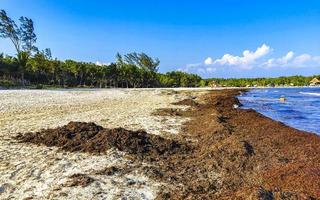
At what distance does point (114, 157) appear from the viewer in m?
10.1

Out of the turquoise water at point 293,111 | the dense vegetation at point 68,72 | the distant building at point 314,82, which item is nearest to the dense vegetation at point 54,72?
the dense vegetation at point 68,72

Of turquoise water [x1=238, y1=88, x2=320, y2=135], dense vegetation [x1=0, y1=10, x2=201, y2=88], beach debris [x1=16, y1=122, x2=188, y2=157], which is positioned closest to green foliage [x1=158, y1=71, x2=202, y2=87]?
dense vegetation [x1=0, y1=10, x2=201, y2=88]

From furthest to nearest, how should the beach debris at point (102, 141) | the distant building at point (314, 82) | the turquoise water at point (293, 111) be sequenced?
1. the distant building at point (314, 82)
2. the turquoise water at point (293, 111)
3. the beach debris at point (102, 141)

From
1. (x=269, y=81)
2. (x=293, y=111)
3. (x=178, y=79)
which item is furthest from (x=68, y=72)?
(x=269, y=81)

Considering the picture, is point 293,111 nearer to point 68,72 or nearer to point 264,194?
point 264,194

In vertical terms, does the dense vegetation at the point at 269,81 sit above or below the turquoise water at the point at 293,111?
below

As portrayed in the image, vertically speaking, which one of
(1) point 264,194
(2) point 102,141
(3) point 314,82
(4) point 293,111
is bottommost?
(3) point 314,82

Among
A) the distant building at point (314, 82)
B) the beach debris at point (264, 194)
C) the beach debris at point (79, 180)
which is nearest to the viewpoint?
the beach debris at point (264, 194)

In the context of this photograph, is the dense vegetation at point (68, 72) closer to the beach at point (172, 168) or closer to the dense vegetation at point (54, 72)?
the dense vegetation at point (54, 72)

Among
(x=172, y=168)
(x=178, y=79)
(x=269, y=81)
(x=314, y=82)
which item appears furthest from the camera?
(x=269, y=81)

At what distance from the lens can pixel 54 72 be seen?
97.1 metres

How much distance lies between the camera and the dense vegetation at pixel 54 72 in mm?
80500

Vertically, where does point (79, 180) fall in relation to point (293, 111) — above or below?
above

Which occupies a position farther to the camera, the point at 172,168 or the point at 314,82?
the point at 314,82
